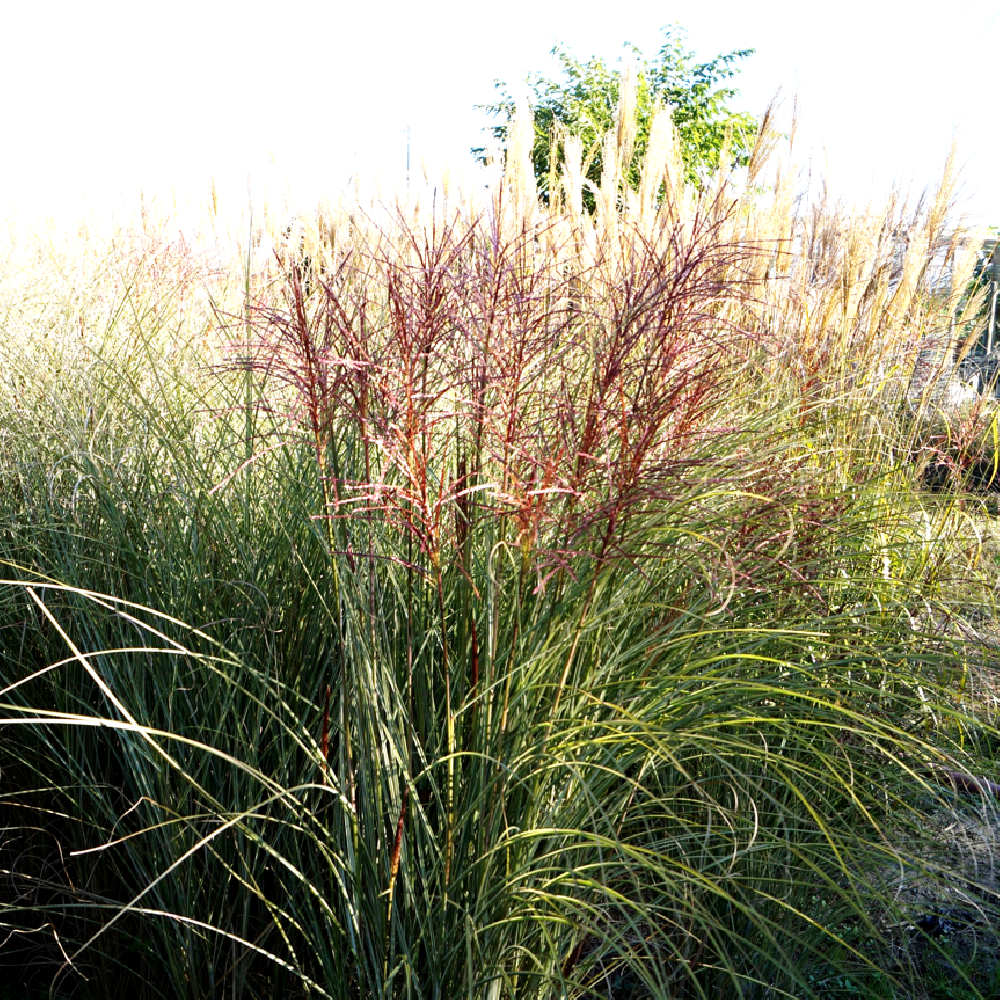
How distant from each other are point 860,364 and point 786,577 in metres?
1.48

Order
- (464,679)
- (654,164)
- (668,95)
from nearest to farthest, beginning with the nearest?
(464,679), (654,164), (668,95)

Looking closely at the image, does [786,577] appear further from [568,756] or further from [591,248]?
[591,248]

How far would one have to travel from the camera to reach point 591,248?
3.05 m

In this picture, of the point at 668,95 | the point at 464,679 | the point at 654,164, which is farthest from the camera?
the point at 668,95

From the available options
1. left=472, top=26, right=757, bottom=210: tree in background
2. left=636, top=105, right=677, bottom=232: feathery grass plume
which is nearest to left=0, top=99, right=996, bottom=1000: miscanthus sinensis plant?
left=636, top=105, right=677, bottom=232: feathery grass plume

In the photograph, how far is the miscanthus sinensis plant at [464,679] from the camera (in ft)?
4.90

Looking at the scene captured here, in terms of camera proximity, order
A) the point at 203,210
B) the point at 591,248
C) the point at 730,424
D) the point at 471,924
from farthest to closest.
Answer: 1. the point at 203,210
2. the point at 591,248
3. the point at 730,424
4. the point at 471,924

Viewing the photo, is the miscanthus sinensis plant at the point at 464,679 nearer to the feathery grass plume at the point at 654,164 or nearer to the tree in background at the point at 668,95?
the feathery grass plume at the point at 654,164

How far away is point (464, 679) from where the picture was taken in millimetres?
1661

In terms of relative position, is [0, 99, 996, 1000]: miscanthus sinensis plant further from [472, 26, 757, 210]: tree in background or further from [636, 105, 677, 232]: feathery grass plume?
[472, 26, 757, 210]: tree in background

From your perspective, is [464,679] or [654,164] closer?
[464,679]

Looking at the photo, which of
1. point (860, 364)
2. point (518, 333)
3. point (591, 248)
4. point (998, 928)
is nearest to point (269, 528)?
point (518, 333)

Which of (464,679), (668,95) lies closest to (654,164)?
(464,679)

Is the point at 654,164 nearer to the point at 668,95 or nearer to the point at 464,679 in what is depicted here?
the point at 464,679
